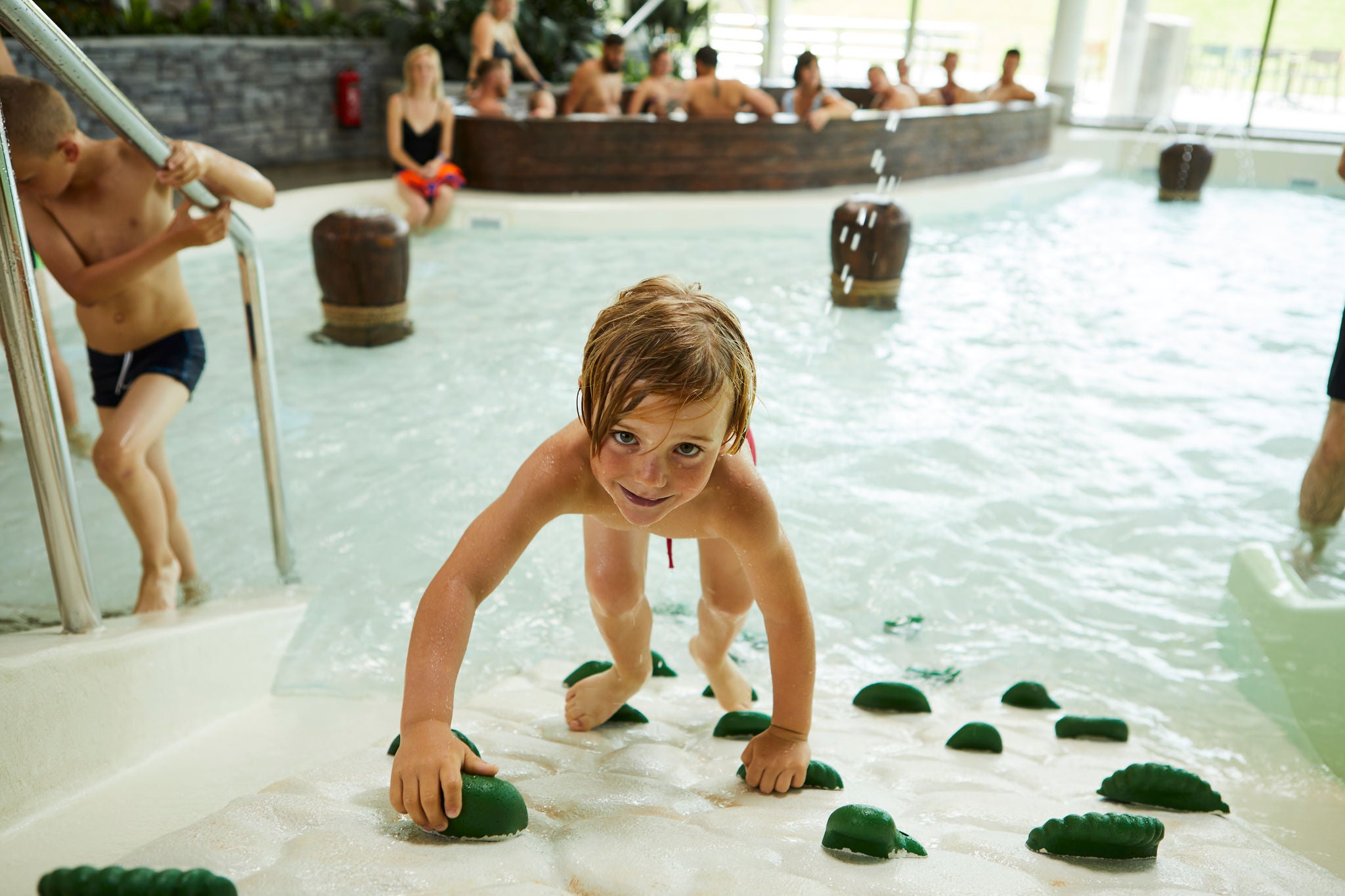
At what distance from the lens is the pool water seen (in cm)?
280

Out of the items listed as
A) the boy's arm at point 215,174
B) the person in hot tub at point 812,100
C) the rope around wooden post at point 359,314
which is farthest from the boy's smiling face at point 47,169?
the person in hot tub at point 812,100

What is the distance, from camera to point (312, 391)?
4711 mm

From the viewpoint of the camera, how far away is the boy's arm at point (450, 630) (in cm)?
132

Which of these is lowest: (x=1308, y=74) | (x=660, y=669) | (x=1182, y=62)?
(x=660, y=669)

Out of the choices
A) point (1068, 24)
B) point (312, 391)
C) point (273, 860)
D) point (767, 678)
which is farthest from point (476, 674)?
point (1068, 24)

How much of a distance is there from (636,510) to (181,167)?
1.41 metres

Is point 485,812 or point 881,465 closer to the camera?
point 485,812

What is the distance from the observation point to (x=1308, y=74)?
14.7m

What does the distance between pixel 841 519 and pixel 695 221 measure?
17.0ft

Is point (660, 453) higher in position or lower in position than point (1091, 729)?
higher

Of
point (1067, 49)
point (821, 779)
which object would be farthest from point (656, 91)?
point (821, 779)

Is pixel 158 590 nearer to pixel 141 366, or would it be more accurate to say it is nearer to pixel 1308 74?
pixel 141 366

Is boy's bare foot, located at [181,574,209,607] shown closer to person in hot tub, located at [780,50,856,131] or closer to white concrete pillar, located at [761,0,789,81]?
person in hot tub, located at [780,50,856,131]

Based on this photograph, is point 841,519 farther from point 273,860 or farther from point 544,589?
point 273,860
